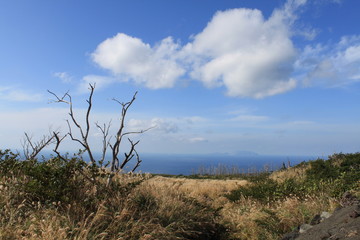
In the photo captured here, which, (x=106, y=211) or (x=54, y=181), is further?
(x=54, y=181)

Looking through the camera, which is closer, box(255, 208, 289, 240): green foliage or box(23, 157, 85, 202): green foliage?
box(23, 157, 85, 202): green foliage

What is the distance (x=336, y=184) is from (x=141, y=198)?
22.2 feet

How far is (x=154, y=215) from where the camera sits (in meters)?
6.37

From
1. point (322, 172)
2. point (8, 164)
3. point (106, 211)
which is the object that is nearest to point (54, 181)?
point (106, 211)

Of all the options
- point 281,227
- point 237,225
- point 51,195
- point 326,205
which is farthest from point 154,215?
point 326,205

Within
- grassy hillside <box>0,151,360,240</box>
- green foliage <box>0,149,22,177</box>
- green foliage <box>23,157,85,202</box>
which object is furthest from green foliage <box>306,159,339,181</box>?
green foliage <box>0,149,22,177</box>

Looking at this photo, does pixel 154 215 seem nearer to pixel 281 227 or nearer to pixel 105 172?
pixel 105 172

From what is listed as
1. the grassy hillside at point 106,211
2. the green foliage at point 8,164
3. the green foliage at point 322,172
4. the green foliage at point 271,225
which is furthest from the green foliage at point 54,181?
the green foliage at point 322,172

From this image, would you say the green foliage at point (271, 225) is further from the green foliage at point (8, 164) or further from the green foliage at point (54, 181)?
the green foliage at point (8, 164)

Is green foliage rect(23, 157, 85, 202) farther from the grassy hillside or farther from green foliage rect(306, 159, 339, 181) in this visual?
green foliage rect(306, 159, 339, 181)

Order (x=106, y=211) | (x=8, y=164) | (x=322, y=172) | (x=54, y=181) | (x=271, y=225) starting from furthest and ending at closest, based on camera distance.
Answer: (x=322, y=172) → (x=8, y=164) → (x=271, y=225) → (x=54, y=181) → (x=106, y=211)

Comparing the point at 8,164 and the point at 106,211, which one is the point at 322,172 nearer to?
the point at 106,211

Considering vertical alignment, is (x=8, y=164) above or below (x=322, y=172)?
above

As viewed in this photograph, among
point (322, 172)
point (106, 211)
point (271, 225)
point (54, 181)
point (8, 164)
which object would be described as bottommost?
point (271, 225)
